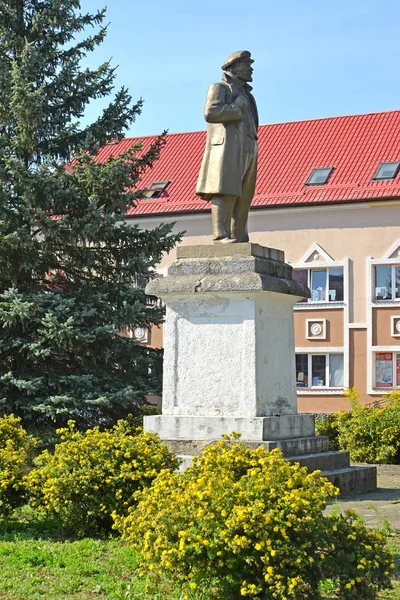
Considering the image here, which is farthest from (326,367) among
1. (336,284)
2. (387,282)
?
(387,282)

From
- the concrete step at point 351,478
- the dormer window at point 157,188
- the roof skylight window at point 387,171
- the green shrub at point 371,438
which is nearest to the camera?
the concrete step at point 351,478

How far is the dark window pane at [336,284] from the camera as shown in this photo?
36844 millimetres

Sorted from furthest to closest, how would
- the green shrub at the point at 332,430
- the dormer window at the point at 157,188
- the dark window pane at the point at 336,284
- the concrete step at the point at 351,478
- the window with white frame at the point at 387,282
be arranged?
the dormer window at the point at 157,188, the dark window pane at the point at 336,284, the window with white frame at the point at 387,282, the green shrub at the point at 332,430, the concrete step at the point at 351,478

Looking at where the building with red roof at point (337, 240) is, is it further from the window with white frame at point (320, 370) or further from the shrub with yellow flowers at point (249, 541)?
the shrub with yellow flowers at point (249, 541)

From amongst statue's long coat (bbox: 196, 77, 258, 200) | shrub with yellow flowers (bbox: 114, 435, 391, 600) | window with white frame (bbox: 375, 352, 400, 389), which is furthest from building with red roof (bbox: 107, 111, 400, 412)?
shrub with yellow flowers (bbox: 114, 435, 391, 600)

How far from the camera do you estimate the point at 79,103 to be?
19969 mm

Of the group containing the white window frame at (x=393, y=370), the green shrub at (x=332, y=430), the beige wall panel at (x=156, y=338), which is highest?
the beige wall panel at (x=156, y=338)

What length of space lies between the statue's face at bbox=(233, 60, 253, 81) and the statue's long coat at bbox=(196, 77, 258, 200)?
0.96 ft

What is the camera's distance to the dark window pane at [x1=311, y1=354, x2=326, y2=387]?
36.6 m

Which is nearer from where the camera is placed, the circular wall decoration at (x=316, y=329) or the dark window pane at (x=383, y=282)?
the dark window pane at (x=383, y=282)

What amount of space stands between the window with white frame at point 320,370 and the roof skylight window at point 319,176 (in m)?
6.20

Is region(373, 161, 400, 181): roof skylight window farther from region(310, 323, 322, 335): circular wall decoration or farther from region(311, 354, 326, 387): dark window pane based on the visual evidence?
region(311, 354, 326, 387): dark window pane

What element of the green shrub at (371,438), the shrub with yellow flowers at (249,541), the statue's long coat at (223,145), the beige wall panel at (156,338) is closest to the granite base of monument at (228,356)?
the statue's long coat at (223,145)

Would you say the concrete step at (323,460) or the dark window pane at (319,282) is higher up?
the dark window pane at (319,282)
